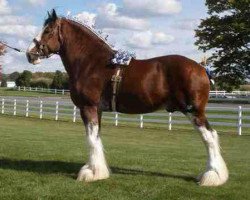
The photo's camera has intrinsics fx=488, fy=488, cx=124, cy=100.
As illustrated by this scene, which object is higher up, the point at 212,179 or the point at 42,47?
the point at 42,47

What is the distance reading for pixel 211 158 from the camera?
775 cm

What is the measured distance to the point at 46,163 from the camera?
32.7 ft

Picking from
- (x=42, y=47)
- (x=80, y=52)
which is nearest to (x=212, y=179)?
(x=80, y=52)

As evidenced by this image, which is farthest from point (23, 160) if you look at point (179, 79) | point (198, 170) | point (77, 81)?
point (179, 79)

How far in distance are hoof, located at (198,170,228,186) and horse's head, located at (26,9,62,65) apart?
11.1 feet

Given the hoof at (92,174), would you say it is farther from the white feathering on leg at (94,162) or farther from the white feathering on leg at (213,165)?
the white feathering on leg at (213,165)

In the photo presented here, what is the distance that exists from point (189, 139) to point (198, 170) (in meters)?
9.12

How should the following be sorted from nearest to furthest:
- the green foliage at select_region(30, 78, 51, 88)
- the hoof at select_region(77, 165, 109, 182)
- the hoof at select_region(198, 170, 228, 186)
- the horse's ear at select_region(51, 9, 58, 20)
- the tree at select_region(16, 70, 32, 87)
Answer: the hoof at select_region(198, 170, 228, 186) → the hoof at select_region(77, 165, 109, 182) → the horse's ear at select_region(51, 9, 58, 20) → the green foliage at select_region(30, 78, 51, 88) → the tree at select_region(16, 70, 32, 87)

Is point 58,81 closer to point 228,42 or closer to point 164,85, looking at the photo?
point 228,42

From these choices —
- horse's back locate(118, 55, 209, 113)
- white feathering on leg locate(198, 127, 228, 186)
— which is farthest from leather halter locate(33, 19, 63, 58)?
white feathering on leg locate(198, 127, 228, 186)

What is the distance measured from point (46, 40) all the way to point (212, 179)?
367 centimetres

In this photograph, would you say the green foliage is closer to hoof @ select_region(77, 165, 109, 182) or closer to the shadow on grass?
the shadow on grass

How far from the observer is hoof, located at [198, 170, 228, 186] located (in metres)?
7.66

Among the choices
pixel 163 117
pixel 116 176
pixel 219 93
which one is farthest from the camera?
pixel 219 93
